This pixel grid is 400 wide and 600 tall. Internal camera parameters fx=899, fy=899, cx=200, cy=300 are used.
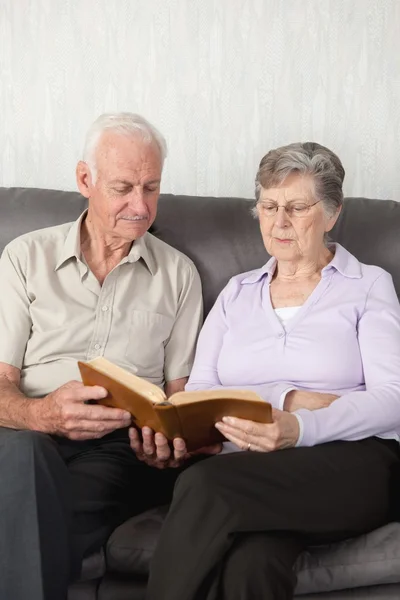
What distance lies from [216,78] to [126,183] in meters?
0.73

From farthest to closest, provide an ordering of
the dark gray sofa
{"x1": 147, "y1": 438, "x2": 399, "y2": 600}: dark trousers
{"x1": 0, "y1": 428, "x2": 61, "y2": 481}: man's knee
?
the dark gray sofa < {"x1": 0, "y1": 428, "x2": 61, "y2": 481}: man's knee < {"x1": 147, "y1": 438, "x2": 399, "y2": 600}: dark trousers

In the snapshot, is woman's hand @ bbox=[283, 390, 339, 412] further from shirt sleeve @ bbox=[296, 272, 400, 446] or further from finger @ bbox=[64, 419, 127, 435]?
finger @ bbox=[64, 419, 127, 435]

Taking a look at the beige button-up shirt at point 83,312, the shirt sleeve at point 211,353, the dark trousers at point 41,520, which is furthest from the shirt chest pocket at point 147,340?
the dark trousers at point 41,520

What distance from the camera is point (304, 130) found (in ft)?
9.46

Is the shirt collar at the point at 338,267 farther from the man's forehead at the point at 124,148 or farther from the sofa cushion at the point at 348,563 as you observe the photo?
the sofa cushion at the point at 348,563

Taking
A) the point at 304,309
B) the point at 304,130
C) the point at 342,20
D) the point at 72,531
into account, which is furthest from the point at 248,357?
the point at 342,20

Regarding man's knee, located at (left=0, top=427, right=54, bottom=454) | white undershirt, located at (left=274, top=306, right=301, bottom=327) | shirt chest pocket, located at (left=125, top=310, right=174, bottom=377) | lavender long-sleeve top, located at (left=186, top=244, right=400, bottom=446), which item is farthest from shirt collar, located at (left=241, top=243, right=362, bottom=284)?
man's knee, located at (left=0, top=427, right=54, bottom=454)

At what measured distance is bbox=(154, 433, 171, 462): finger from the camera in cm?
192

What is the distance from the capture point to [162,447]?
1951mm

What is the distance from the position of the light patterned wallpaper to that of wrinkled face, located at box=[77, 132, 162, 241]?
60 centimetres

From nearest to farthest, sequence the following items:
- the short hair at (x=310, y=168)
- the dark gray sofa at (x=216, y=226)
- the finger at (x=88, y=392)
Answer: the finger at (x=88, y=392)
the short hair at (x=310, y=168)
the dark gray sofa at (x=216, y=226)

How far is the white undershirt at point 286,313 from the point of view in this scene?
7.31ft

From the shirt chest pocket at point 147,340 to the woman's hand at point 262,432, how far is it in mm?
512

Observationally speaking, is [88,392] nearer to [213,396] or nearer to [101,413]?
[101,413]
